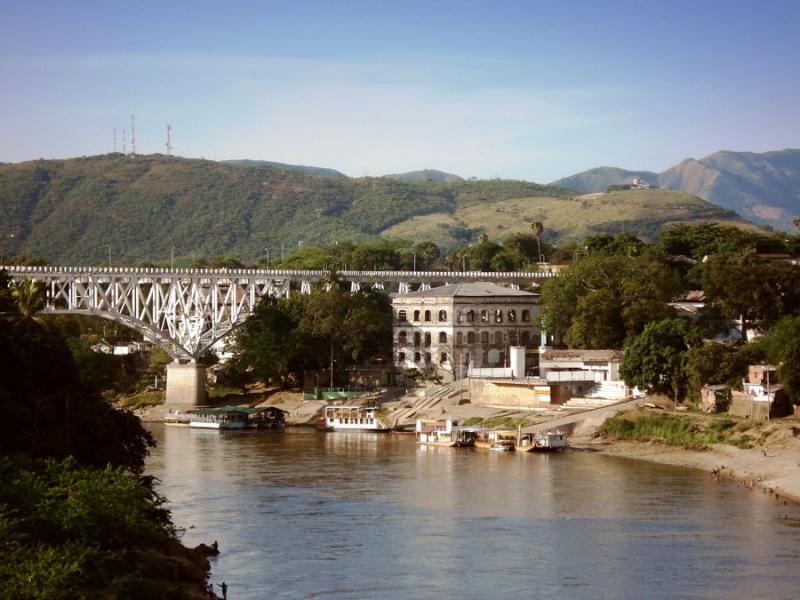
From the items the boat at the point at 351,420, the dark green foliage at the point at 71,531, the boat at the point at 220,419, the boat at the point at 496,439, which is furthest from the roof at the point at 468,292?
the dark green foliage at the point at 71,531

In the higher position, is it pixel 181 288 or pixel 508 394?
pixel 181 288

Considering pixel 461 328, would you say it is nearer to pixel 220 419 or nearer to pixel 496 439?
pixel 220 419

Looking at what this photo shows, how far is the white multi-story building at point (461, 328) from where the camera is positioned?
4648 inches

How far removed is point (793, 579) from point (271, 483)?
29.7 meters

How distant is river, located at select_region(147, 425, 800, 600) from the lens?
157ft

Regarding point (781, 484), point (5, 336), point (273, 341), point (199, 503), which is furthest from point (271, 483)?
point (273, 341)

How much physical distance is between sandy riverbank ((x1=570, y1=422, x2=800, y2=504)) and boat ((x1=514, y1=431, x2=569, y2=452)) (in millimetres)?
1401

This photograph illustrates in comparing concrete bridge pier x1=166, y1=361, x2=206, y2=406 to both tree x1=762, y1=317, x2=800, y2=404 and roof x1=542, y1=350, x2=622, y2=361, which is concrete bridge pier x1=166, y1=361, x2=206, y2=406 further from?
tree x1=762, y1=317, x2=800, y2=404

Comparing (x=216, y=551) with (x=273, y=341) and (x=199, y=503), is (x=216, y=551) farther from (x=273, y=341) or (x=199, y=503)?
(x=273, y=341)

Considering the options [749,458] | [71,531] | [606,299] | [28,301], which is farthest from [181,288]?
[71,531]

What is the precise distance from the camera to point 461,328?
118m

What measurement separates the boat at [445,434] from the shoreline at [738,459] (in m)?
7.03

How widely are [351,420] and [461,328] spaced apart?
18240 mm

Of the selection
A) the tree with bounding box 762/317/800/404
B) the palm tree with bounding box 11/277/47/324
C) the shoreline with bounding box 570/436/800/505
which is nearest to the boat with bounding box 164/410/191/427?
the palm tree with bounding box 11/277/47/324
